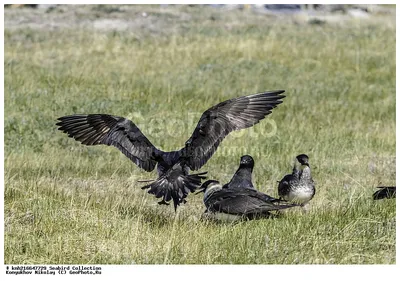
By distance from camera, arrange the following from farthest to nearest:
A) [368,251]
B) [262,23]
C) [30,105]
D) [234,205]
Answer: [262,23] → [30,105] → [234,205] → [368,251]

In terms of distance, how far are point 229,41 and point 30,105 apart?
9771 millimetres

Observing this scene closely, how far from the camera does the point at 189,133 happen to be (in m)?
12.7

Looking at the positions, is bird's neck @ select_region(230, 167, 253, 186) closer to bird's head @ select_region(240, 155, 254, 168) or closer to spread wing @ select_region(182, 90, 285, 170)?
bird's head @ select_region(240, 155, 254, 168)

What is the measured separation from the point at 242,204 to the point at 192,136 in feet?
3.60

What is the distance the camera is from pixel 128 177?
10.0 meters

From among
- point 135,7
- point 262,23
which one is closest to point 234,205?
point 262,23

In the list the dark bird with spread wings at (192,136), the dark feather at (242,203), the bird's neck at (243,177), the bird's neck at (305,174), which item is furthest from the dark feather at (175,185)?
the bird's neck at (305,174)

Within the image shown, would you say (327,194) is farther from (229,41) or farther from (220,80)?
(229,41)

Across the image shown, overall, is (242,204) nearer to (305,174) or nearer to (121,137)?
(305,174)

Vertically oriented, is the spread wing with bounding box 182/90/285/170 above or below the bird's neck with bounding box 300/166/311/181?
above

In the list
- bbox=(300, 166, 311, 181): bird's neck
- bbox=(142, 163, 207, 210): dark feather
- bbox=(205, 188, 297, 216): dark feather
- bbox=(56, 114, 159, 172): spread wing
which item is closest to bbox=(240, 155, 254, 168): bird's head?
bbox=(205, 188, 297, 216): dark feather

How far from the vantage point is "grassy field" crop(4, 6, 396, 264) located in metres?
6.90

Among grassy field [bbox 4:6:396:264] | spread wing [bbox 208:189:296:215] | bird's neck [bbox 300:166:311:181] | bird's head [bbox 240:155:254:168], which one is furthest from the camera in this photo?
bird's neck [bbox 300:166:311:181]

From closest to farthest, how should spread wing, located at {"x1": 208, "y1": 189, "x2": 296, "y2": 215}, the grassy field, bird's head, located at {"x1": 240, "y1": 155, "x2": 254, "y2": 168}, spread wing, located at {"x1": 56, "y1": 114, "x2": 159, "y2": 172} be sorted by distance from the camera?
1. the grassy field
2. spread wing, located at {"x1": 208, "y1": 189, "x2": 296, "y2": 215}
3. bird's head, located at {"x1": 240, "y1": 155, "x2": 254, "y2": 168}
4. spread wing, located at {"x1": 56, "y1": 114, "x2": 159, "y2": 172}
